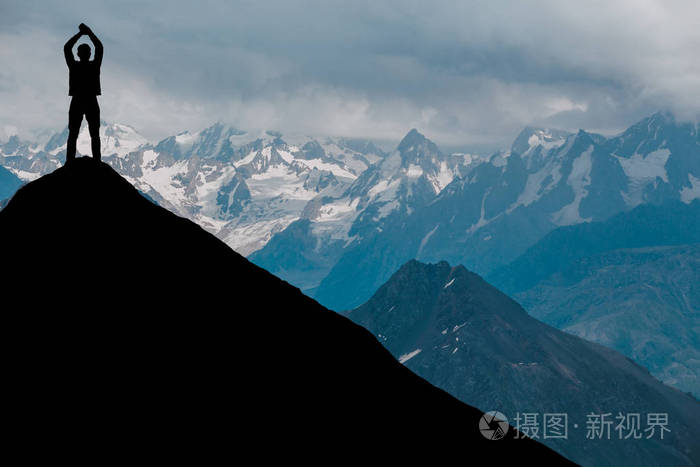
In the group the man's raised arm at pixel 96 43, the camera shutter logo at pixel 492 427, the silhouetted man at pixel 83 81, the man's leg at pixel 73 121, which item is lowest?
the camera shutter logo at pixel 492 427

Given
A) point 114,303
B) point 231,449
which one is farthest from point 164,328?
point 231,449

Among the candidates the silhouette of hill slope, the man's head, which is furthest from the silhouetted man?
the silhouette of hill slope

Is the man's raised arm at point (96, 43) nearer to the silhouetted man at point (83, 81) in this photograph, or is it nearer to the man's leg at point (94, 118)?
the silhouetted man at point (83, 81)

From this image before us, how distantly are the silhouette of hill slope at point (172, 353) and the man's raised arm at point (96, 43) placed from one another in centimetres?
392

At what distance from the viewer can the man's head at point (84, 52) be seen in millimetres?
26656

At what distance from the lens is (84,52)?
2669 cm

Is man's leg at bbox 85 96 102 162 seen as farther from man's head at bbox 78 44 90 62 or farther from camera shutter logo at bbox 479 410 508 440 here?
camera shutter logo at bbox 479 410 508 440

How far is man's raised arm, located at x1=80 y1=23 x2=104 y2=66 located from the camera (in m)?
26.6

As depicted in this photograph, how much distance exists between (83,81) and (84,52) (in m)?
1.03

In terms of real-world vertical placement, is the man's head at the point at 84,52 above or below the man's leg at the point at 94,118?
above

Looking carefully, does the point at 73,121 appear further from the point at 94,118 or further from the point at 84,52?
the point at 84,52

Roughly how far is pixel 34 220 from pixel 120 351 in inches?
251

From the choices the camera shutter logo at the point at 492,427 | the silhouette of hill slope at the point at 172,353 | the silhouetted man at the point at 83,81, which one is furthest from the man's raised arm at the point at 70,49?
the camera shutter logo at the point at 492,427

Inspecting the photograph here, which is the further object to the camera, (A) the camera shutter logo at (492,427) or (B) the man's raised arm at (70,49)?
(B) the man's raised arm at (70,49)
